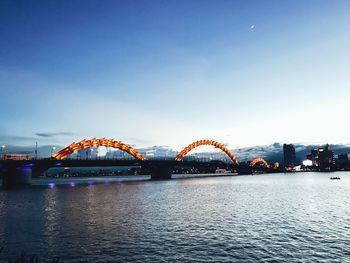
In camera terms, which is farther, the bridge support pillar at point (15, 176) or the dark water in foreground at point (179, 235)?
the bridge support pillar at point (15, 176)

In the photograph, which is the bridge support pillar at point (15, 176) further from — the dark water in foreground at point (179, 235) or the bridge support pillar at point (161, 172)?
the dark water in foreground at point (179, 235)

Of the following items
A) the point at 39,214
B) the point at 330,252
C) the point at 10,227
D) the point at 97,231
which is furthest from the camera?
the point at 39,214

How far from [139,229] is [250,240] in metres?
10.3

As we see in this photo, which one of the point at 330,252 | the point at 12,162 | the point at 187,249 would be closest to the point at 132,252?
the point at 187,249

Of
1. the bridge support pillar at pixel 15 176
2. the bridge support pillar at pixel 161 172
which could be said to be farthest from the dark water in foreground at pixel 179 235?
the bridge support pillar at pixel 161 172

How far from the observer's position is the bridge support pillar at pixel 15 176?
324 feet

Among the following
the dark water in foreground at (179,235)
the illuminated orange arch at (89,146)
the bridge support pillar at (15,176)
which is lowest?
the dark water in foreground at (179,235)

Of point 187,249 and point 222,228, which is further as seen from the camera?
point 222,228

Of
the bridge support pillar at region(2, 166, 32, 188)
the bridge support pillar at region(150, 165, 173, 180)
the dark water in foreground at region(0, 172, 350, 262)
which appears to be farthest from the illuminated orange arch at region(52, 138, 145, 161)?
the dark water in foreground at region(0, 172, 350, 262)

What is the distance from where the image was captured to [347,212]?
135 feet

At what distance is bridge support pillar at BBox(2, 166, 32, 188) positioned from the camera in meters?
98.8

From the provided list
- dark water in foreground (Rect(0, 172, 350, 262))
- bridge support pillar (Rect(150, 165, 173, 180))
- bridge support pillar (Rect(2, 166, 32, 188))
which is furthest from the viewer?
bridge support pillar (Rect(150, 165, 173, 180))

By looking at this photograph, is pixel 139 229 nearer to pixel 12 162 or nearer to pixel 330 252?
pixel 330 252

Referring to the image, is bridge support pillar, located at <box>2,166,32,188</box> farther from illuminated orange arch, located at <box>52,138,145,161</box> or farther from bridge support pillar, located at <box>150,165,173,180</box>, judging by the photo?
bridge support pillar, located at <box>150,165,173,180</box>
